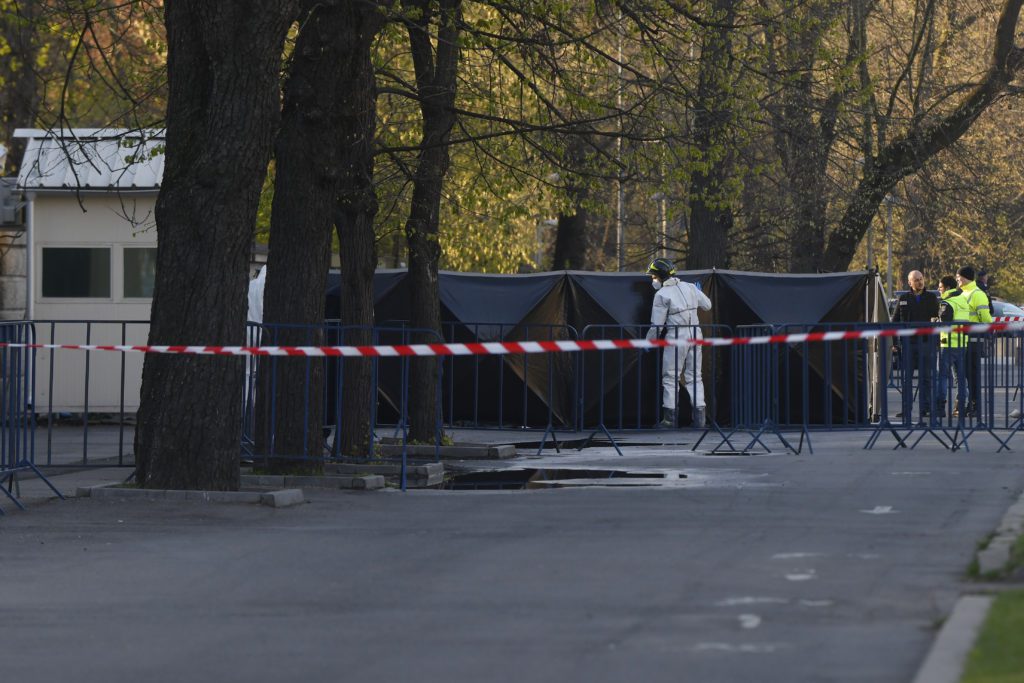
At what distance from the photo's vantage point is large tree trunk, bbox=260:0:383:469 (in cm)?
1370

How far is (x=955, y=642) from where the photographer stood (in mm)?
6211

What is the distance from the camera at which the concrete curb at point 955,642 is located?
5707 millimetres

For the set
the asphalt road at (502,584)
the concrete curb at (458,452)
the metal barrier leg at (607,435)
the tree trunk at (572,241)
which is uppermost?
the tree trunk at (572,241)

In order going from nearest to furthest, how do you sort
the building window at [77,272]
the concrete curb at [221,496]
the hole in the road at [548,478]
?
the concrete curb at [221,496] → the hole in the road at [548,478] → the building window at [77,272]

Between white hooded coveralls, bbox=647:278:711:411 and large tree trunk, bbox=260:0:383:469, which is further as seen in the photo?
white hooded coveralls, bbox=647:278:711:411

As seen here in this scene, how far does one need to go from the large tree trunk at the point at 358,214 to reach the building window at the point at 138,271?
8.30m

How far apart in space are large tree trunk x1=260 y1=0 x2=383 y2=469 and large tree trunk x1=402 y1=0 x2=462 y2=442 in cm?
300

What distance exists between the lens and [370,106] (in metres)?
14.8

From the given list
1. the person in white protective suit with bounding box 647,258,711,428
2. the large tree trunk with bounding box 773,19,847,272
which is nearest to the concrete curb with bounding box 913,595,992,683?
the person in white protective suit with bounding box 647,258,711,428

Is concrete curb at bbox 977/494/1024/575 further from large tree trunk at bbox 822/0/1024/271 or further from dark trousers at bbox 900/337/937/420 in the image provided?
large tree trunk at bbox 822/0/1024/271

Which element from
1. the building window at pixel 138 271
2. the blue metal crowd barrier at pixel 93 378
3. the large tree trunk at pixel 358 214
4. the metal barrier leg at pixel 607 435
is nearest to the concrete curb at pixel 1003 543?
the large tree trunk at pixel 358 214

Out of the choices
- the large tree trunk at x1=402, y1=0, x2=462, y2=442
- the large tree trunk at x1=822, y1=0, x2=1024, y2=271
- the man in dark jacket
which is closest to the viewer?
the man in dark jacket

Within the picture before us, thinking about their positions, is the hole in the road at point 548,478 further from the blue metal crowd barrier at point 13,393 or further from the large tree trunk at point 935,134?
the large tree trunk at point 935,134

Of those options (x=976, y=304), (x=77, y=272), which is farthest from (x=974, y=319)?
(x=77, y=272)
